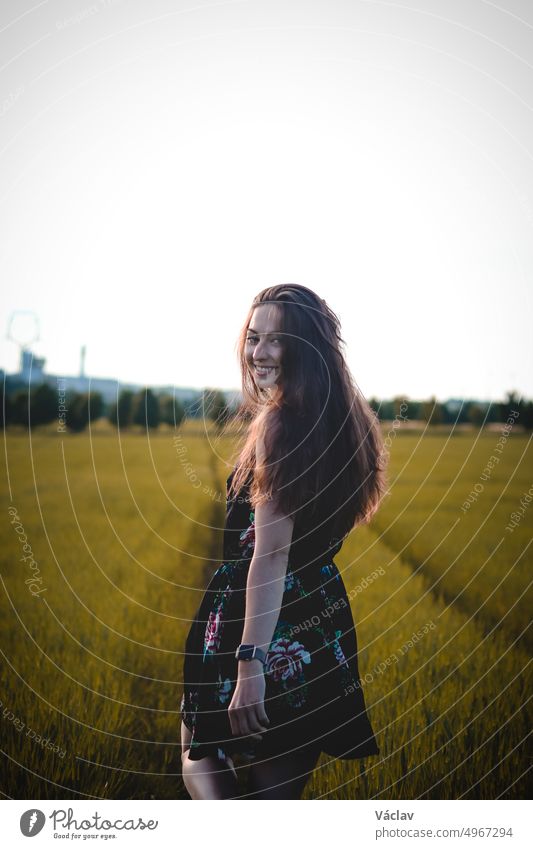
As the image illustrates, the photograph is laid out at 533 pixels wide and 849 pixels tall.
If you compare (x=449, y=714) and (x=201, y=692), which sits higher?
(x=201, y=692)

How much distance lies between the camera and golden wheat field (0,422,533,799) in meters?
2.43

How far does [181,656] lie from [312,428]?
2389 mm

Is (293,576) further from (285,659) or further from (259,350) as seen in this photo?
(259,350)

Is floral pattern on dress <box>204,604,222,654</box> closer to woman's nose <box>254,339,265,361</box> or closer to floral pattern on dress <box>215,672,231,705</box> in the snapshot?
floral pattern on dress <box>215,672,231,705</box>

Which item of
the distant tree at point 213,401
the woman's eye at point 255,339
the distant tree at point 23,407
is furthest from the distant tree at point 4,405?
the woman's eye at point 255,339

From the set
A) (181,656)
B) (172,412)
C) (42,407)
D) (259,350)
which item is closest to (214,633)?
(259,350)

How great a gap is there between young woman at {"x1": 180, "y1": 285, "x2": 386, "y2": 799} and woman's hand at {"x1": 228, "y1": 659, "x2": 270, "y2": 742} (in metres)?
0.03

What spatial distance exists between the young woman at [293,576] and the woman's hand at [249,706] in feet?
0.10

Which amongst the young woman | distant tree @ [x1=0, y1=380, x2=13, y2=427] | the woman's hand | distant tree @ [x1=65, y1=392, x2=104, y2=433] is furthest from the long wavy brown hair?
distant tree @ [x1=65, y1=392, x2=104, y2=433]

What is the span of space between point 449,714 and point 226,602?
1589 mm

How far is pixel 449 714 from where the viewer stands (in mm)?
2725

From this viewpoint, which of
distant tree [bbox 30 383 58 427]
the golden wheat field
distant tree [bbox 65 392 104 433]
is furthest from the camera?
distant tree [bbox 30 383 58 427]
